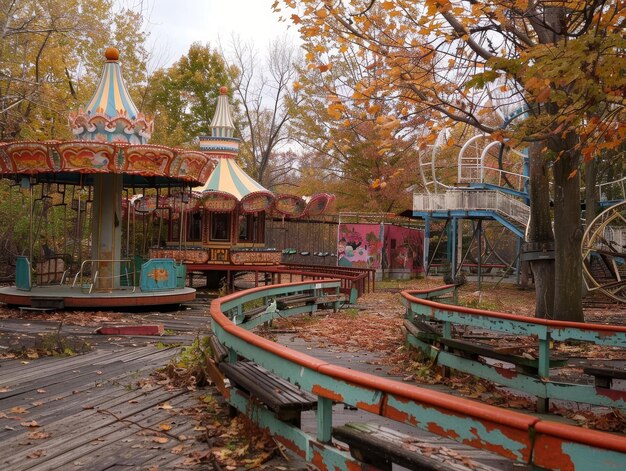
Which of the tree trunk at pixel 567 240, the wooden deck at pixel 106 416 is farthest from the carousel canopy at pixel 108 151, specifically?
the tree trunk at pixel 567 240

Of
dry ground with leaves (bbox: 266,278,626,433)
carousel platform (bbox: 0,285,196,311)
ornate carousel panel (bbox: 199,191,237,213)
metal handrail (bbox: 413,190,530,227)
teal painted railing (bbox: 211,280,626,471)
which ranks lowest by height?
dry ground with leaves (bbox: 266,278,626,433)

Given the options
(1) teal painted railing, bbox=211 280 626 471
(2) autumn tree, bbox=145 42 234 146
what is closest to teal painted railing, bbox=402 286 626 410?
(1) teal painted railing, bbox=211 280 626 471

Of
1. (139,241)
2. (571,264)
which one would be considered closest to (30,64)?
(139,241)

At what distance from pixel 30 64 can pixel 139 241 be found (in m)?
10.5

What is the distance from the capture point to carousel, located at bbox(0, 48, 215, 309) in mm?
16375

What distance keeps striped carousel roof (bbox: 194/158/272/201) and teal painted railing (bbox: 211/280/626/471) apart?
2027 cm

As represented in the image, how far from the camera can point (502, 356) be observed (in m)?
7.34

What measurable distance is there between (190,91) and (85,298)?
34.0 metres

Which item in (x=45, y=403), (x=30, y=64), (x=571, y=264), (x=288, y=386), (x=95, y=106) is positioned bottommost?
(x=45, y=403)

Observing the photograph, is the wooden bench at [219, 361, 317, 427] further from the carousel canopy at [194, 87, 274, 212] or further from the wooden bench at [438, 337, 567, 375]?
the carousel canopy at [194, 87, 274, 212]

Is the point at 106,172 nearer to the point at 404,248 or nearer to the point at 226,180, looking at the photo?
the point at 226,180

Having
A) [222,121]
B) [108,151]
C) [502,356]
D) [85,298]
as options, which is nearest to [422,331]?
[502,356]

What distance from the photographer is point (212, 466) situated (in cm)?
487

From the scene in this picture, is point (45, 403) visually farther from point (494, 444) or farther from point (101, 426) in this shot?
point (494, 444)
